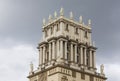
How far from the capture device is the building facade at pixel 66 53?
7005 centimetres

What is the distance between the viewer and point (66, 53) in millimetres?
71688

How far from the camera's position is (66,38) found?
7288cm

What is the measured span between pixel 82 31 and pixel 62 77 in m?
12.7

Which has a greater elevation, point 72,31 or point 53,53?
point 72,31

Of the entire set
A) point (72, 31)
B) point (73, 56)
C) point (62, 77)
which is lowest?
point (62, 77)

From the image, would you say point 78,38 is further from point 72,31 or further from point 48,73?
point 48,73

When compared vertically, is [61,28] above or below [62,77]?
above

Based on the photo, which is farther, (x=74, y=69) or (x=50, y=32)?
(x=50, y=32)

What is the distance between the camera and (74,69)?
2783 inches

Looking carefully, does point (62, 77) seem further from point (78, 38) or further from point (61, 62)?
point (78, 38)

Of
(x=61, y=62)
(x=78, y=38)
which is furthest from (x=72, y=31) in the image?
(x=61, y=62)

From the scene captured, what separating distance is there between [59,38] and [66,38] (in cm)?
140

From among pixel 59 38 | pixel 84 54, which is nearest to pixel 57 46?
pixel 59 38

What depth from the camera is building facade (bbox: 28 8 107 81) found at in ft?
230
